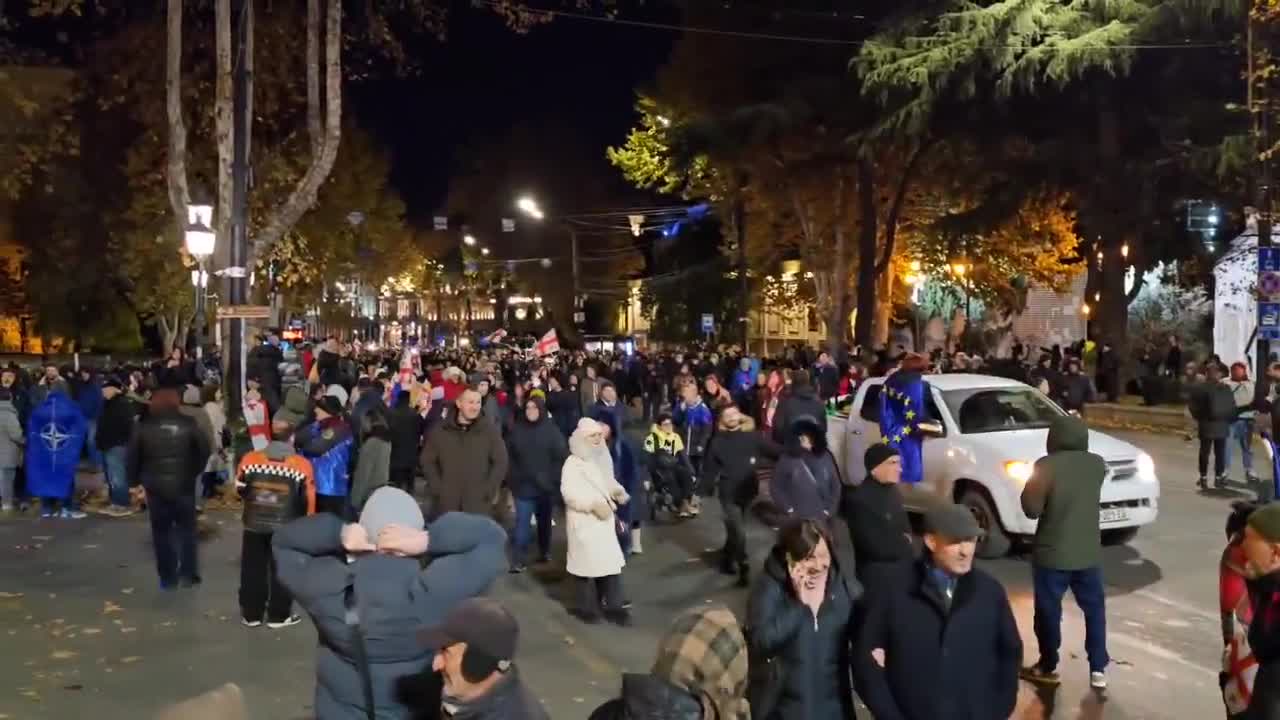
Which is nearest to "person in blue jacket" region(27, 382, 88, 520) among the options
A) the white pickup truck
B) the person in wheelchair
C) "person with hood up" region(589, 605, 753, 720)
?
the person in wheelchair

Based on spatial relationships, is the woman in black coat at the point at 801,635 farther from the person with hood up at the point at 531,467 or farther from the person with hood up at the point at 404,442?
the person with hood up at the point at 404,442

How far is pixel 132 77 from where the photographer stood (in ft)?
96.1

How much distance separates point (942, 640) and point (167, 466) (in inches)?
297

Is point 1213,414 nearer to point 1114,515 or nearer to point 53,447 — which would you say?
point 1114,515

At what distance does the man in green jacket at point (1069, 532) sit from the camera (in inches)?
303

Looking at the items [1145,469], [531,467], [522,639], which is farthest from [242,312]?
[1145,469]

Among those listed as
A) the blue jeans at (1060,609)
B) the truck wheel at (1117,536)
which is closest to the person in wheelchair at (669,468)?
the truck wheel at (1117,536)

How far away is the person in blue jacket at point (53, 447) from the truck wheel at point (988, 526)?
1012 cm

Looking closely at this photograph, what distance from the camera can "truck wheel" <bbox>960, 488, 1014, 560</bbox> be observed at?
11.7 meters

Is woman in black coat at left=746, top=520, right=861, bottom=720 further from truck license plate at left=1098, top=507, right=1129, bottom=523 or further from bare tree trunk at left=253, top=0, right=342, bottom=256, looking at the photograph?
bare tree trunk at left=253, top=0, right=342, bottom=256

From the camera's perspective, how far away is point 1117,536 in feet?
41.0

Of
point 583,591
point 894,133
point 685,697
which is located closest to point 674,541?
point 583,591

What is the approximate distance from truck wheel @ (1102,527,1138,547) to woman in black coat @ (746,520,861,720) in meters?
8.47

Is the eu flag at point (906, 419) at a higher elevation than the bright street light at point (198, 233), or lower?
lower
